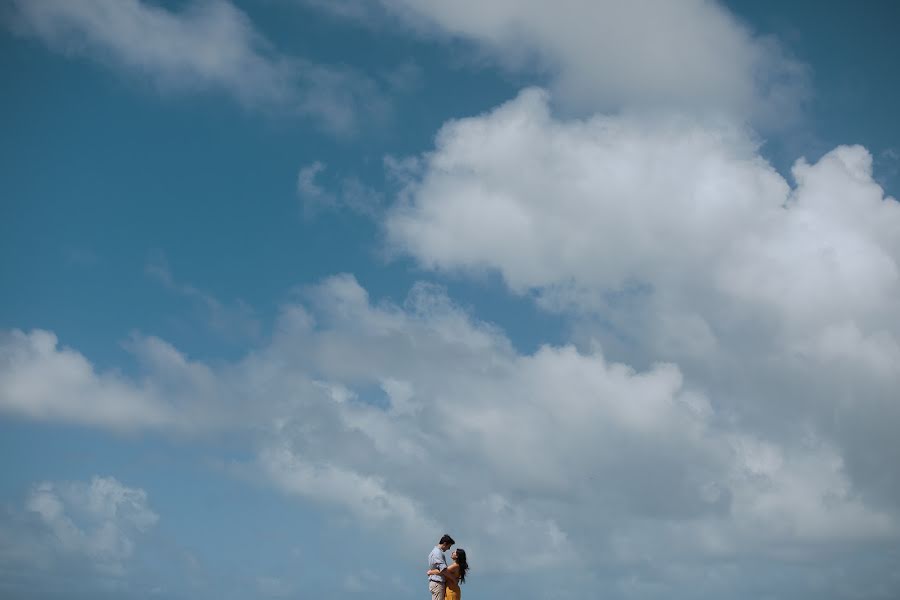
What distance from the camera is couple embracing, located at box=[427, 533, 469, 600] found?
37.3 metres

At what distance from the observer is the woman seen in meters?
37.3

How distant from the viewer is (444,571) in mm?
37312

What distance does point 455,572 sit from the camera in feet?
123

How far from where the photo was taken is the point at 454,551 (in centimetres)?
3747

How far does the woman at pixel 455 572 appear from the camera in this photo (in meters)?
37.3

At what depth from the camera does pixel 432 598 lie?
124 ft

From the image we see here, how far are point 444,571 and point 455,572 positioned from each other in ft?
1.66

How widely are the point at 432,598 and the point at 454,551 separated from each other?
2.52 metres

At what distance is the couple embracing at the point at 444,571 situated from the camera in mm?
37281
